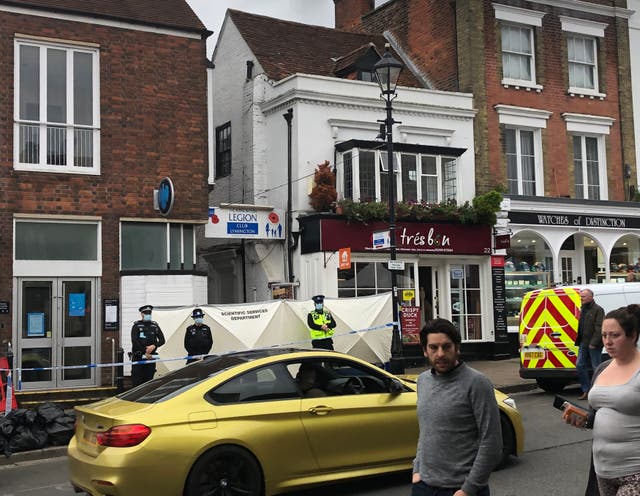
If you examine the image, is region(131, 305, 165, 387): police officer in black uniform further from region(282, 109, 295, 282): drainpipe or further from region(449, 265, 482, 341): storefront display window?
region(449, 265, 482, 341): storefront display window

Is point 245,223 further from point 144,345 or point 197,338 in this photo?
point 144,345

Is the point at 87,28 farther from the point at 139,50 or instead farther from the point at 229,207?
the point at 229,207

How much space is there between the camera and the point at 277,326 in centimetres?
1545

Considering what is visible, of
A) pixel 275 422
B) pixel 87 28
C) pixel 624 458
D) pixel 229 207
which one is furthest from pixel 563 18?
pixel 624 458

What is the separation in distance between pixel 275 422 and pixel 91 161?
10.6 metres

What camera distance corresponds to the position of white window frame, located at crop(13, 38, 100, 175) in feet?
51.2

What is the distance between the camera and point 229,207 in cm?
1869

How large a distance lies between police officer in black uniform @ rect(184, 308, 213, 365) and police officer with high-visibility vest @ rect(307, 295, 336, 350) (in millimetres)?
2127

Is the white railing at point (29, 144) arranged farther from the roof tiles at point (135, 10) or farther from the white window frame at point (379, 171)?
the white window frame at point (379, 171)

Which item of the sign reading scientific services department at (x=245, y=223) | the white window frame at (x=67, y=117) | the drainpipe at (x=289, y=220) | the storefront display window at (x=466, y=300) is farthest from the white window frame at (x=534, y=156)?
the white window frame at (x=67, y=117)

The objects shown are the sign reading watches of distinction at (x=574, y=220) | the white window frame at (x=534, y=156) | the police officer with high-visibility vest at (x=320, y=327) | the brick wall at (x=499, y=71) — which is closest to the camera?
the police officer with high-visibility vest at (x=320, y=327)

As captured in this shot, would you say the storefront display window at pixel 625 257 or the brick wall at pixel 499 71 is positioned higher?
the brick wall at pixel 499 71

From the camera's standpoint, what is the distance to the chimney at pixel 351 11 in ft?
91.1

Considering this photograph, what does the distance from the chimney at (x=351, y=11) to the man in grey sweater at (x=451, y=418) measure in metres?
24.6
